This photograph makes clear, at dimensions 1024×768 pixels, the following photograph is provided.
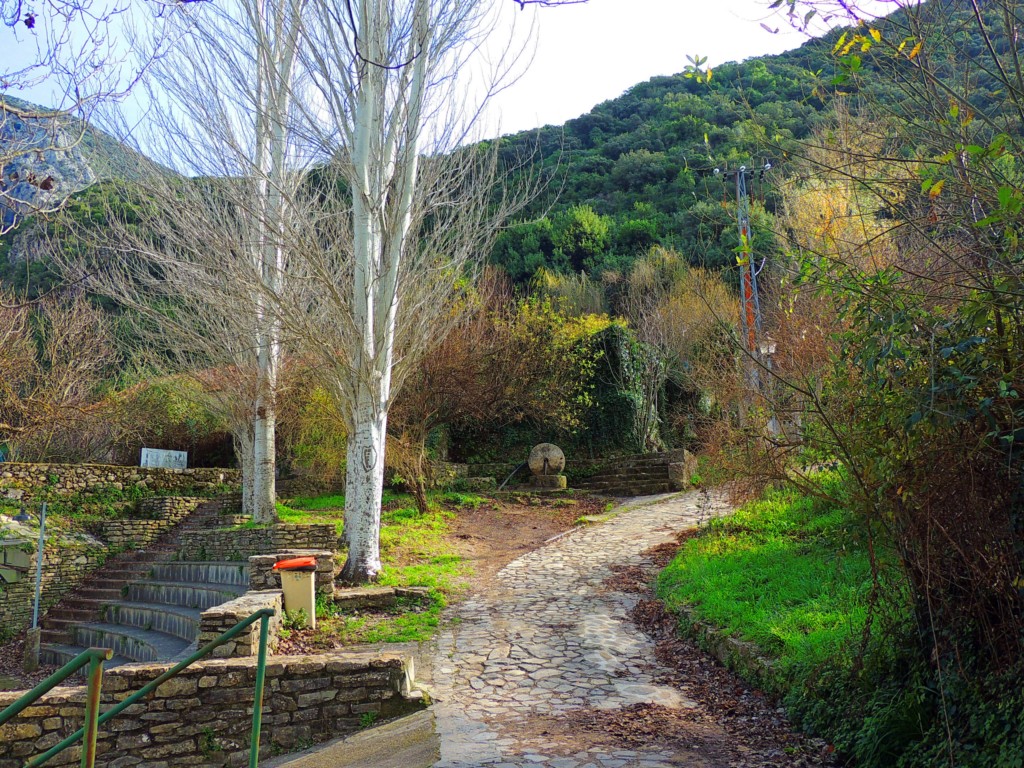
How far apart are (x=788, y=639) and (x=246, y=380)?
1155 cm

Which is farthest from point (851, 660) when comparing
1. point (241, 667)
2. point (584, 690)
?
point (241, 667)

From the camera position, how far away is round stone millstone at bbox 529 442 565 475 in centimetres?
2052

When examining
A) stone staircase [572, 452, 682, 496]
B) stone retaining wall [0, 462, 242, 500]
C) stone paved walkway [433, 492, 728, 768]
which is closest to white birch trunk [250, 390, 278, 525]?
stone retaining wall [0, 462, 242, 500]

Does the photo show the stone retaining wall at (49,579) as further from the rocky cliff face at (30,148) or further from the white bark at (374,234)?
the rocky cliff face at (30,148)

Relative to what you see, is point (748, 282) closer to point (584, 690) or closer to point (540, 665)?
point (540, 665)

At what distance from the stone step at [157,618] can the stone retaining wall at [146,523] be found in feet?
12.5

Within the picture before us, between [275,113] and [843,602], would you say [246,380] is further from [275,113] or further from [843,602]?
→ [843,602]

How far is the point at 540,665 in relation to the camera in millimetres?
6785

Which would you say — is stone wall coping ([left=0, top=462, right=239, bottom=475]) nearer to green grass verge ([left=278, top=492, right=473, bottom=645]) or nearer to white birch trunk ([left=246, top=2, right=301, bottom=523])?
green grass verge ([left=278, top=492, right=473, bottom=645])

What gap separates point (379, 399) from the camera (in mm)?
Answer: 10172

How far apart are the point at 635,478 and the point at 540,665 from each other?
42.0 ft

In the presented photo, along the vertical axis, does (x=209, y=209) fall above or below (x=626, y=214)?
below

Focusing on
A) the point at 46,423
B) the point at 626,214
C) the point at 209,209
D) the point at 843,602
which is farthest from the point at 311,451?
the point at 626,214

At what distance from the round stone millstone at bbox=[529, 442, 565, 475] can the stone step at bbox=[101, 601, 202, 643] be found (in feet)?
34.8
